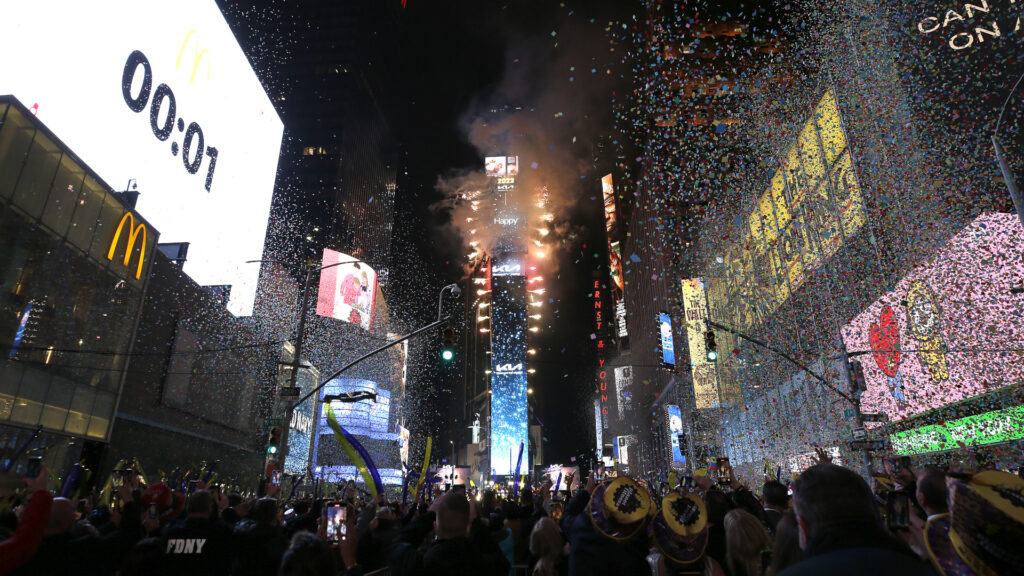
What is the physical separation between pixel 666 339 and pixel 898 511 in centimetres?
5408

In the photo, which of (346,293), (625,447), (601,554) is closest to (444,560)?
(601,554)

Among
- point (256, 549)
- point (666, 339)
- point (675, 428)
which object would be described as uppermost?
point (666, 339)

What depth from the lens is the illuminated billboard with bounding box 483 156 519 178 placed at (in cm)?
14275

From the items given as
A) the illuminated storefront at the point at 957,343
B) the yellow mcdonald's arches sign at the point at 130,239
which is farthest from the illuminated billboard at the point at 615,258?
the yellow mcdonald's arches sign at the point at 130,239

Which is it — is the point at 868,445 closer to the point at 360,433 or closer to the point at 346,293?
the point at 346,293

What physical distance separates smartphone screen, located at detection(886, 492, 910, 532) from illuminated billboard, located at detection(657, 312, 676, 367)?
52.1 m

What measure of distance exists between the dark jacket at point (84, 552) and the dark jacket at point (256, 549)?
3.03 feet

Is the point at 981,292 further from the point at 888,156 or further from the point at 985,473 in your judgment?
the point at 985,473

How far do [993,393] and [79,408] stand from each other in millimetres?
34972

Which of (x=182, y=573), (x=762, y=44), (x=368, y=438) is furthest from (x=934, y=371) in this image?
(x=368, y=438)

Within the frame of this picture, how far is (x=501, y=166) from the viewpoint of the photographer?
471 ft

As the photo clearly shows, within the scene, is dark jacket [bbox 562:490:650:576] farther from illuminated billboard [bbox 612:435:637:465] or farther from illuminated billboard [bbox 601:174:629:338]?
illuminated billboard [bbox 601:174:629:338]

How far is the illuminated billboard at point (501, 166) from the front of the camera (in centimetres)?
14275

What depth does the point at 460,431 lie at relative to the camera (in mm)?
142750
